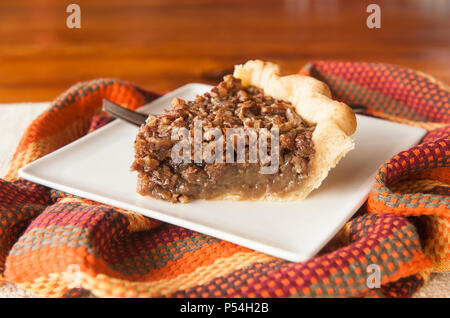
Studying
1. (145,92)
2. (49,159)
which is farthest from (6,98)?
(49,159)

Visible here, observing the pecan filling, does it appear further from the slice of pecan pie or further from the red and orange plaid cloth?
the red and orange plaid cloth

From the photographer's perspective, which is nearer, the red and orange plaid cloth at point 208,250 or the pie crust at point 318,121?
the red and orange plaid cloth at point 208,250

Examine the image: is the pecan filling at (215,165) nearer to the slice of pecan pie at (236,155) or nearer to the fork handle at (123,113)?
the slice of pecan pie at (236,155)

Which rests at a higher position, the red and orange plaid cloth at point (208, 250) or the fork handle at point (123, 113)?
the fork handle at point (123, 113)

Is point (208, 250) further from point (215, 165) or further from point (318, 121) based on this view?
point (318, 121)

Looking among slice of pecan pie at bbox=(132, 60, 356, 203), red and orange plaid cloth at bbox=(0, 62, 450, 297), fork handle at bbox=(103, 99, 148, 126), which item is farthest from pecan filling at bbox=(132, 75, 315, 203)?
fork handle at bbox=(103, 99, 148, 126)

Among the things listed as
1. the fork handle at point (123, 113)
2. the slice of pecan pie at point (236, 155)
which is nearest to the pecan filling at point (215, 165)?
the slice of pecan pie at point (236, 155)

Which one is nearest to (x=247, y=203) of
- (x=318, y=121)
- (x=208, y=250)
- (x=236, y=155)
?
(x=236, y=155)

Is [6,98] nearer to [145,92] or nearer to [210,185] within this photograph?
[145,92]
